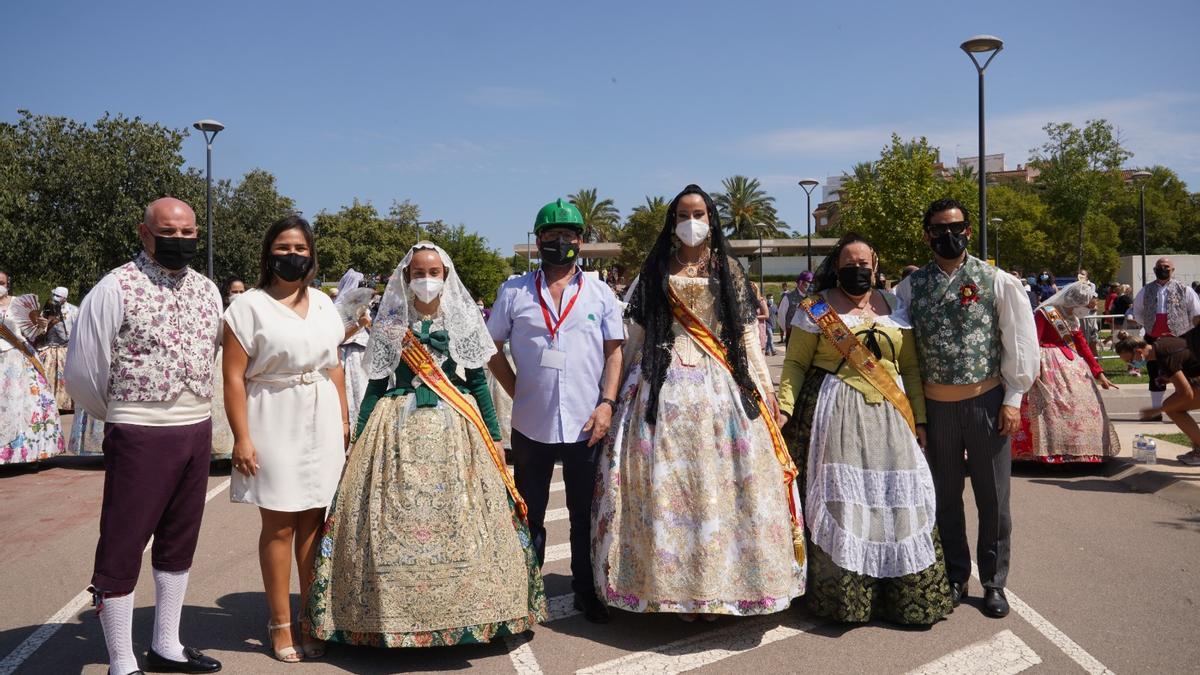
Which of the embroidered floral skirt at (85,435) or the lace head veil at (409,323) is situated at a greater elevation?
the lace head veil at (409,323)

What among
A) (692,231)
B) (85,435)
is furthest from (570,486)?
(85,435)

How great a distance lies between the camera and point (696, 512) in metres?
4.32

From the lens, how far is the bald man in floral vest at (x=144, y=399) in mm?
3877

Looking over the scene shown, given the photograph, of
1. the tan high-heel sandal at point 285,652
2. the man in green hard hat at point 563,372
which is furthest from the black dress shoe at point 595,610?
the tan high-heel sandal at point 285,652

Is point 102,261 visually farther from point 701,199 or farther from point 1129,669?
point 1129,669

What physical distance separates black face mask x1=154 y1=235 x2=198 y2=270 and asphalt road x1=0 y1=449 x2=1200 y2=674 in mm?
1908

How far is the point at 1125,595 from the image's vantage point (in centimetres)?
493

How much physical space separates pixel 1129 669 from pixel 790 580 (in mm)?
1511

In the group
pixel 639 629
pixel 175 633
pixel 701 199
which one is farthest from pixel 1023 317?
pixel 175 633

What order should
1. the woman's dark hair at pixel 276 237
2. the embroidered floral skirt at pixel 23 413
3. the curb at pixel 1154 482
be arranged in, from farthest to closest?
the embroidered floral skirt at pixel 23 413
the curb at pixel 1154 482
the woman's dark hair at pixel 276 237

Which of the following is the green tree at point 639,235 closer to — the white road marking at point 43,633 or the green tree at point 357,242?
the green tree at point 357,242

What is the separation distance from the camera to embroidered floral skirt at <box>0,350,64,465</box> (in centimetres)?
923

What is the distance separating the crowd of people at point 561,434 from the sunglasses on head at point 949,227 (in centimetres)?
2

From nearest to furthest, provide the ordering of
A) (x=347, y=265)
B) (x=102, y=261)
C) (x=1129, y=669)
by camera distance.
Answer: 1. (x=1129, y=669)
2. (x=102, y=261)
3. (x=347, y=265)
